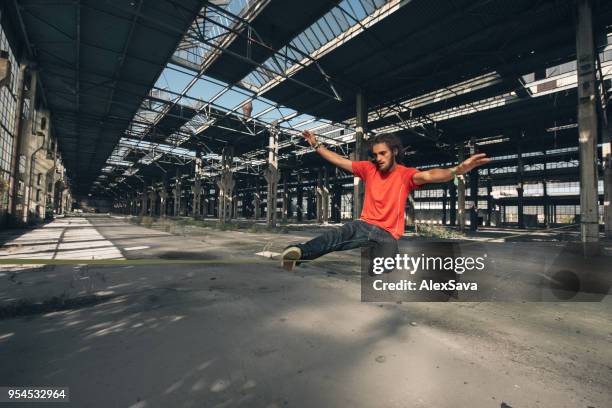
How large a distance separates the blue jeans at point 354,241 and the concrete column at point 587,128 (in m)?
12.6

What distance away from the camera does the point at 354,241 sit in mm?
3258

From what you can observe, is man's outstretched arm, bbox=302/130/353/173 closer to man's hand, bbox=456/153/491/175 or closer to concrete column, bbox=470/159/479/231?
man's hand, bbox=456/153/491/175

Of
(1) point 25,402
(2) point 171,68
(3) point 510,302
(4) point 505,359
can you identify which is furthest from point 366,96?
(1) point 25,402

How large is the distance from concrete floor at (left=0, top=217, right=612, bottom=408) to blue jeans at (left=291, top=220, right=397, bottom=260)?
1115 millimetres

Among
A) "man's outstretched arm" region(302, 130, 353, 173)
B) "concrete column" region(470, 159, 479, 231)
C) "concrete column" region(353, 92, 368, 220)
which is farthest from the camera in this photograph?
"concrete column" region(470, 159, 479, 231)

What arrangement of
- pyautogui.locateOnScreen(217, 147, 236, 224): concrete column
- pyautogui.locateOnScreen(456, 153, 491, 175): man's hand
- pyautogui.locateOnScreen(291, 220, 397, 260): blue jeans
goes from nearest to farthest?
1. pyautogui.locateOnScreen(456, 153, 491, 175): man's hand
2. pyautogui.locateOnScreen(291, 220, 397, 260): blue jeans
3. pyautogui.locateOnScreen(217, 147, 236, 224): concrete column

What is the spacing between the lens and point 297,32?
14055mm

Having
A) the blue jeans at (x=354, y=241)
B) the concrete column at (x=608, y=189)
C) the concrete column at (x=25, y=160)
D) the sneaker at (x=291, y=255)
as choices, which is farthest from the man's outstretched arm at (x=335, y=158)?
the concrete column at (x=608, y=189)

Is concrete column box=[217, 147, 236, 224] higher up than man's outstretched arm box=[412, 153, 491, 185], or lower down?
higher up

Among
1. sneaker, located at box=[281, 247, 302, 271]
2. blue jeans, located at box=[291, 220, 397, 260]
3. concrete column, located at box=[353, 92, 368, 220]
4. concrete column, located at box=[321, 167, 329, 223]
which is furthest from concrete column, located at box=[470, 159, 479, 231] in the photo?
sneaker, located at box=[281, 247, 302, 271]

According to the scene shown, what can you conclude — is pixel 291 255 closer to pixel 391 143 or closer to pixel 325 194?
pixel 391 143

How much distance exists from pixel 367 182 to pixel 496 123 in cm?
2728

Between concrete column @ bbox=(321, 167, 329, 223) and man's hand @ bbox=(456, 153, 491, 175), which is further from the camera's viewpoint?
Result: concrete column @ bbox=(321, 167, 329, 223)

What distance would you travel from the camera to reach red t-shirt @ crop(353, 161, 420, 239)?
3178mm
